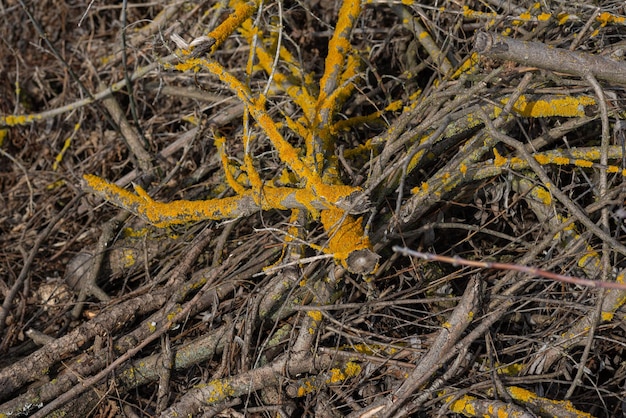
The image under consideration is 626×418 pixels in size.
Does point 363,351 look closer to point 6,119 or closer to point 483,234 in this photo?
point 483,234

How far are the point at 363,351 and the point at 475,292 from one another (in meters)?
0.44

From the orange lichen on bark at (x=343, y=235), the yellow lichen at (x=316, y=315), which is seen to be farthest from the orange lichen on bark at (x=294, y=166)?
the yellow lichen at (x=316, y=315)

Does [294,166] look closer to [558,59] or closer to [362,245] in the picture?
[362,245]

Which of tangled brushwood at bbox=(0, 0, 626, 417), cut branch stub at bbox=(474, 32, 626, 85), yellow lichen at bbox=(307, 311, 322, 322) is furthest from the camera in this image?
yellow lichen at bbox=(307, 311, 322, 322)

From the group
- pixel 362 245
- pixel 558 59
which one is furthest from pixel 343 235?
pixel 558 59

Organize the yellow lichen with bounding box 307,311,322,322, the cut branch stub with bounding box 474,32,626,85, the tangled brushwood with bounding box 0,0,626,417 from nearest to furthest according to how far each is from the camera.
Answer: the cut branch stub with bounding box 474,32,626,85 < the tangled brushwood with bounding box 0,0,626,417 < the yellow lichen with bounding box 307,311,322,322

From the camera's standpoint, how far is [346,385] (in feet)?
6.86

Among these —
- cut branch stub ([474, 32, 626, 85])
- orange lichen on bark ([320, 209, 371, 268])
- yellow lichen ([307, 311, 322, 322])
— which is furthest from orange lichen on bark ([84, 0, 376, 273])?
cut branch stub ([474, 32, 626, 85])

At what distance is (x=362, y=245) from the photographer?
2008 millimetres

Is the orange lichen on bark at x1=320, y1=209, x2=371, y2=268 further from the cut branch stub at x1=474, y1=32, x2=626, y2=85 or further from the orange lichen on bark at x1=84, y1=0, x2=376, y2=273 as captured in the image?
the cut branch stub at x1=474, y1=32, x2=626, y2=85

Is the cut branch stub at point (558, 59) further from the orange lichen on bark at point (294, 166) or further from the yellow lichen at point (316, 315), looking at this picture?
the yellow lichen at point (316, 315)

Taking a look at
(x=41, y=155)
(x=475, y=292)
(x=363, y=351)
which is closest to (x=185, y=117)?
(x=41, y=155)

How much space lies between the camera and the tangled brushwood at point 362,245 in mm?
1986

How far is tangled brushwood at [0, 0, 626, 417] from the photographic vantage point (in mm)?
1986
